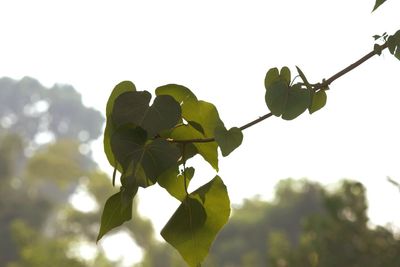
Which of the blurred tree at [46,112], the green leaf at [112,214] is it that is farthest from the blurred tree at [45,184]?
the green leaf at [112,214]

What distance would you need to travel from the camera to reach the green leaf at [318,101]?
15.0 inches

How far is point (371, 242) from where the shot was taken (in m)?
6.53

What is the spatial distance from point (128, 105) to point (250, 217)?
22.2 m

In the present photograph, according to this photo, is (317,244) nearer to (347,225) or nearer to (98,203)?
(347,225)

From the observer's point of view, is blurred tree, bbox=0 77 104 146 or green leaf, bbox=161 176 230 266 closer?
green leaf, bbox=161 176 230 266

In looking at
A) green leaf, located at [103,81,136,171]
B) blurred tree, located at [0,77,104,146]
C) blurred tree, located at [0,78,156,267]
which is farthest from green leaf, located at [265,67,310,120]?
blurred tree, located at [0,77,104,146]

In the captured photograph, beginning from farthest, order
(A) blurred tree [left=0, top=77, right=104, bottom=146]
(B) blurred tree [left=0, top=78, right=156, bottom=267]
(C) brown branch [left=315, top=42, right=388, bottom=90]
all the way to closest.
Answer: (A) blurred tree [left=0, top=77, right=104, bottom=146], (B) blurred tree [left=0, top=78, right=156, bottom=267], (C) brown branch [left=315, top=42, right=388, bottom=90]

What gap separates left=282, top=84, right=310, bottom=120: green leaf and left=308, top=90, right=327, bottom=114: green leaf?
0.08 feet

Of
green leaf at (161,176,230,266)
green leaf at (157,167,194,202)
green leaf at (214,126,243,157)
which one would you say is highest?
green leaf at (157,167,194,202)

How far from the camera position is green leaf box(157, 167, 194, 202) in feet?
1.23

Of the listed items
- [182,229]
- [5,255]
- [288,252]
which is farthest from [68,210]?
[182,229]

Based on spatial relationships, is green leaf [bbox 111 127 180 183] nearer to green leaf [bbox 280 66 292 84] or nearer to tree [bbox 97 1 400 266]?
tree [bbox 97 1 400 266]

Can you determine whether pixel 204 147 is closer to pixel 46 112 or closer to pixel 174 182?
pixel 174 182

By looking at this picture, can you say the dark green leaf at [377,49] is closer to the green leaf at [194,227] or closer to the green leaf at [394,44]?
the green leaf at [394,44]
